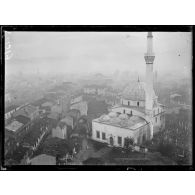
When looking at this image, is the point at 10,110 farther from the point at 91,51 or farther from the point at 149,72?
the point at 149,72

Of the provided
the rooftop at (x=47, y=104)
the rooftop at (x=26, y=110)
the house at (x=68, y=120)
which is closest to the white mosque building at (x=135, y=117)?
the house at (x=68, y=120)

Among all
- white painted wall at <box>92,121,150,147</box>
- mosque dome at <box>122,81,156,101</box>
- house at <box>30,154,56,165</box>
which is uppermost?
Answer: mosque dome at <box>122,81,156,101</box>

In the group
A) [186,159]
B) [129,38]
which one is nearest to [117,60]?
[129,38]

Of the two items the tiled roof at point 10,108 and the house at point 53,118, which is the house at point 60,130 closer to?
the house at point 53,118

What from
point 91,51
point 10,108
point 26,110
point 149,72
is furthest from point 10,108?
point 149,72

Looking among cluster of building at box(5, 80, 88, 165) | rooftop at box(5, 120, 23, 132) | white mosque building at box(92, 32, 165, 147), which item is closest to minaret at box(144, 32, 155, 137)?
white mosque building at box(92, 32, 165, 147)

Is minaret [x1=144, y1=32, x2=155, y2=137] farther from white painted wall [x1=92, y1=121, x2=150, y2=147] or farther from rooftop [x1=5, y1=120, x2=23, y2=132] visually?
rooftop [x1=5, y1=120, x2=23, y2=132]

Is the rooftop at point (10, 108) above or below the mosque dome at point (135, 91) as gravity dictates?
below

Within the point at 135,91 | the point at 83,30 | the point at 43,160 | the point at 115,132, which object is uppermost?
the point at 83,30

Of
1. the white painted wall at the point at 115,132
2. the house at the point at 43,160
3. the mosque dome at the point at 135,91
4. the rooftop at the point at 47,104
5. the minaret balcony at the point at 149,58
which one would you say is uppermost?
the minaret balcony at the point at 149,58
